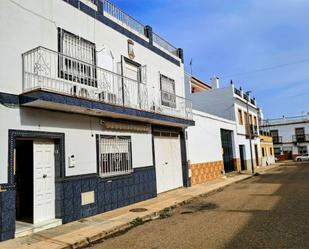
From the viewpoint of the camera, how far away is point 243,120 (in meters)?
31.3

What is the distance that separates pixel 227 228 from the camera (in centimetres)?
761

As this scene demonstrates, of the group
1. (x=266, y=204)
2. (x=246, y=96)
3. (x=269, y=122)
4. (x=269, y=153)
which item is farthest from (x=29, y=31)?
(x=269, y=122)

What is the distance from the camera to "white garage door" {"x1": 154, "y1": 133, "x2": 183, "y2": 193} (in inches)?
570

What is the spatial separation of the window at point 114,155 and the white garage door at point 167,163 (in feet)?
8.62

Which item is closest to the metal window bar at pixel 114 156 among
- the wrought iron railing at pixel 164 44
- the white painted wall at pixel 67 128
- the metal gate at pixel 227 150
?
the white painted wall at pixel 67 128

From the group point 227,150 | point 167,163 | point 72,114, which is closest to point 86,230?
point 72,114

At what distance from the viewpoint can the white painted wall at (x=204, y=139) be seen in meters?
18.2

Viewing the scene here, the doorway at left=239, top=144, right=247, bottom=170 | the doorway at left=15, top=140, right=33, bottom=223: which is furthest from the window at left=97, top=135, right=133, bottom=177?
the doorway at left=239, top=144, right=247, bottom=170

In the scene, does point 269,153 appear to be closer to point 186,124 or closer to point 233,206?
point 186,124

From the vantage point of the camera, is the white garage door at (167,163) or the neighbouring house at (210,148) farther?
the neighbouring house at (210,148)

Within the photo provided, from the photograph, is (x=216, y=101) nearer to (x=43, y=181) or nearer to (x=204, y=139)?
(x=204, y=139)

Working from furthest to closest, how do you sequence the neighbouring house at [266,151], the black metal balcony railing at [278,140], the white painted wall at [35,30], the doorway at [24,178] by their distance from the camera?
the black metal balcony railing at [278,140], the neighbouring house at [266,151], the doorway at [24,178], the white painted wall at [35,30]

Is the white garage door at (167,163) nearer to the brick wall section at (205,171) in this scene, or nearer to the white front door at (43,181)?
the brick wall section at (205,171)

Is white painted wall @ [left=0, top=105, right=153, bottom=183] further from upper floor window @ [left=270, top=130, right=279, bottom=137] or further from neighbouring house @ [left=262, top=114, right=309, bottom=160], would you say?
upper floor window @ [left=270, top=130, right=279, bottom=137]
